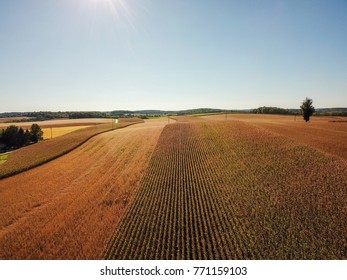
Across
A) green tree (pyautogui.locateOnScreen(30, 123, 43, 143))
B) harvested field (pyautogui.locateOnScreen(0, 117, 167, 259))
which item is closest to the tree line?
green tree (pyautogui.locateOnScreen(30, 123, 43, 143))

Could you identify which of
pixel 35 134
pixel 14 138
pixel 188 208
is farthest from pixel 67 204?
pixel 35 134

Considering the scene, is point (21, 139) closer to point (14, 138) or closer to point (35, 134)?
point (14, 138)

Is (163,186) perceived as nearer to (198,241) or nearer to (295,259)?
(198,241)

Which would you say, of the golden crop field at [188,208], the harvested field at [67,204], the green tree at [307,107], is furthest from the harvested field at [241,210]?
the green tree at [307,107]

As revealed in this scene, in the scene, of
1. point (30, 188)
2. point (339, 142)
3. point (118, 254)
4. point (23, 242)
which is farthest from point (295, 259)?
point (339, 142)

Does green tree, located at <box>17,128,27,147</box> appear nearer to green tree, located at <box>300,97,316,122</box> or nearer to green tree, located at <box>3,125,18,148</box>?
green tree, located at <box>3,125,18,148</box>

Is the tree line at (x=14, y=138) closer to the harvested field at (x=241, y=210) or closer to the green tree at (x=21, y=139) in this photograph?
the green tree at (x=21, y=139)
